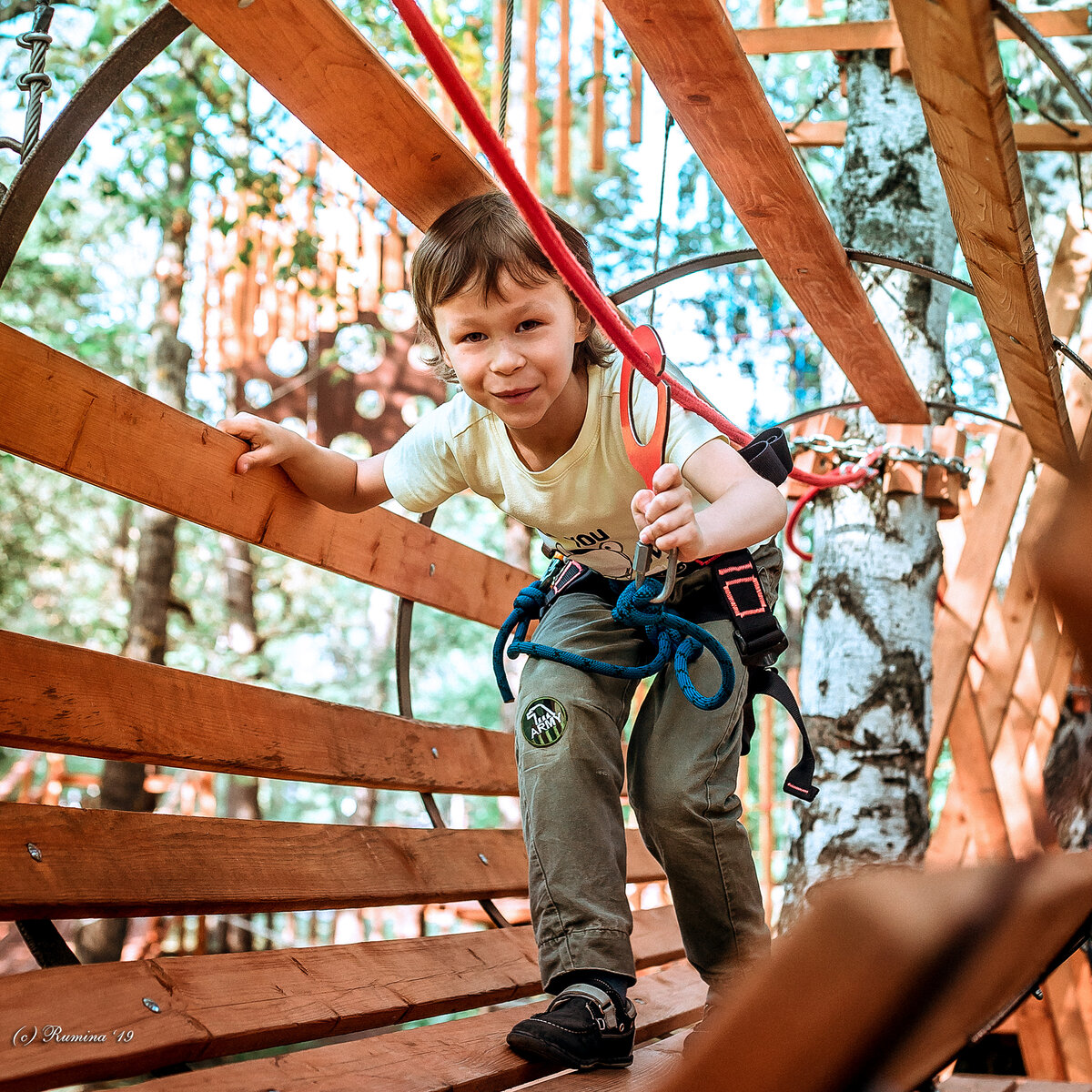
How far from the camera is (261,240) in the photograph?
7688 millimetres

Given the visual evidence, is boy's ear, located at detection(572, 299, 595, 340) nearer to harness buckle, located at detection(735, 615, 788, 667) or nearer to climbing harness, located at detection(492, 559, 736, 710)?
climbing harness, located at detection(492, 559, 736, 710)

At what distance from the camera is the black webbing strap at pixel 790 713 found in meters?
2.08

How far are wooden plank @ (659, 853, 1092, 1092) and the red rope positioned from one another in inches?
35.9

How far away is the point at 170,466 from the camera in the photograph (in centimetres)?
187

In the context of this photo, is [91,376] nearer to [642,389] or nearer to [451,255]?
[451,255]

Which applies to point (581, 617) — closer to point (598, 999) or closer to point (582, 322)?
point (582, 322)

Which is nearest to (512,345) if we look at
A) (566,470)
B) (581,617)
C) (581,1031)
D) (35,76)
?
(566,470)

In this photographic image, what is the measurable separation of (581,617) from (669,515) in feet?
2.03

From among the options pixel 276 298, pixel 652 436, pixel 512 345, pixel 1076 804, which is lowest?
pixel 1076 804

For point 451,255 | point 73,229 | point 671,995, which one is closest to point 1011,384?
point 451,255

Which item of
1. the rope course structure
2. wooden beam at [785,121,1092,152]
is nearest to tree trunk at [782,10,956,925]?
wooden beam at [785,121,1092,152]

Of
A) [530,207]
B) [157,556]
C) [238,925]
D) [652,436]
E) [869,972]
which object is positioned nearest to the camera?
[869,972]

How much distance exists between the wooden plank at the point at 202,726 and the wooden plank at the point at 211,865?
4.0 inches

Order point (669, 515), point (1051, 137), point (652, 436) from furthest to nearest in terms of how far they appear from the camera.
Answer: point (1051, 137), point (652, 436), point (669, 515)
